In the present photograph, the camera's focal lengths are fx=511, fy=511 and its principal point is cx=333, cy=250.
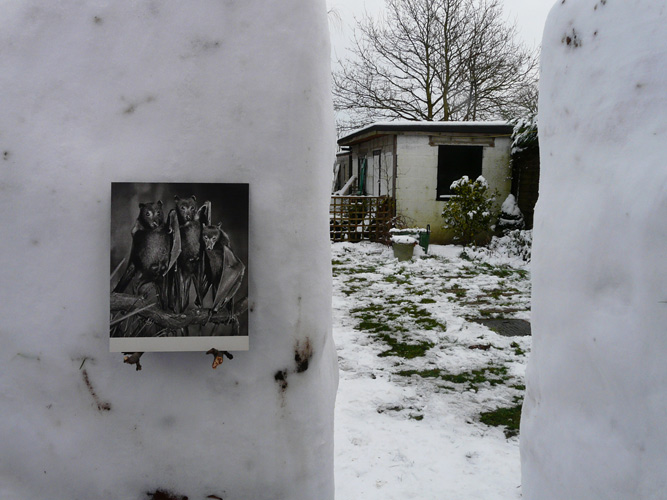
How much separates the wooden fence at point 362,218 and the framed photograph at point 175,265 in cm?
1053

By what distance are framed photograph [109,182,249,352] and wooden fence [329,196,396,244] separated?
10529 mm

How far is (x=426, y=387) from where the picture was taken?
401 cm

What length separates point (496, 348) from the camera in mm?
4926

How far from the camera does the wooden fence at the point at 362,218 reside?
12.0m

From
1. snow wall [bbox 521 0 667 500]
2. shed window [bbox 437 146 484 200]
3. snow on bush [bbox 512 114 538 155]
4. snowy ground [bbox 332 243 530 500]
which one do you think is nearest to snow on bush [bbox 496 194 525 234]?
shed window [bbox 437 146 484 200]

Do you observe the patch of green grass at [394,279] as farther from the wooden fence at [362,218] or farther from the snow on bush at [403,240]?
the wooden fence at [362,218]

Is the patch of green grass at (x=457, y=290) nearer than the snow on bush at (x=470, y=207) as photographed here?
Yes

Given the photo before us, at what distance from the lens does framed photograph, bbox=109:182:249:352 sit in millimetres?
1367

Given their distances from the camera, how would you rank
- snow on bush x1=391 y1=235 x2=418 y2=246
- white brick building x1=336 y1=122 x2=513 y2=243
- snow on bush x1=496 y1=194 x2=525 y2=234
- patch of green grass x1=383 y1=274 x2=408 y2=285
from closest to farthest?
patch of green grass x1=383 y1=274 x2=408 y2=285, snow on bush x1=391 y1=235 x2=418 y2=246, snow on bush x1=496 y1=194 x2=525 y2=234, white brick building x1=336 y1=122 x2=513 y2=243

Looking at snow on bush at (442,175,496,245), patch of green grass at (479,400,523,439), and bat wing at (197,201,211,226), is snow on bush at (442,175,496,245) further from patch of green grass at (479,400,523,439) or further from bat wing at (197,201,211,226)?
bat wing at (197,201,211,226)

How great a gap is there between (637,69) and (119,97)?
54.1 inches

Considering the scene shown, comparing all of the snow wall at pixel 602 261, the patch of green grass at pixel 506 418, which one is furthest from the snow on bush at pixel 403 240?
the snow wall at pixel 602 261

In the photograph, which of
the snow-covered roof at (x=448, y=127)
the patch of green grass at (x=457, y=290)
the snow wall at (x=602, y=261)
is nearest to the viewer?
the snow wall at (x=602, y=261)

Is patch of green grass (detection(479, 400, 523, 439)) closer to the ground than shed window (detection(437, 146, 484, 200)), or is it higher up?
closer to the ground
